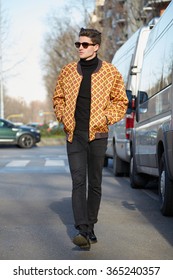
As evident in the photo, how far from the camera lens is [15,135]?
33.4 m

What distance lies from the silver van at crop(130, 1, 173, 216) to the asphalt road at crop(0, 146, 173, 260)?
38 centimetres

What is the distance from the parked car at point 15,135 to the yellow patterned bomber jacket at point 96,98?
87.0 ft

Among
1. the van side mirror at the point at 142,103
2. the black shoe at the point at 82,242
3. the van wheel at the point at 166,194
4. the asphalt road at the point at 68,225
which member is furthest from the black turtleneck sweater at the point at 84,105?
the van side mirror at the point at 142,103

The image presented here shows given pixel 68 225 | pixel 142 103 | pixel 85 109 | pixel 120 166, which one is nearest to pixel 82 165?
pixel 85 109

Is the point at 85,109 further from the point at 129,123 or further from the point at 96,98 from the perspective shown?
the point at 129,123

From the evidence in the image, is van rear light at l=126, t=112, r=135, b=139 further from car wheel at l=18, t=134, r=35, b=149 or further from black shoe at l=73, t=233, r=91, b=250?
car wheel at l=18, t=134, r=35, b=149

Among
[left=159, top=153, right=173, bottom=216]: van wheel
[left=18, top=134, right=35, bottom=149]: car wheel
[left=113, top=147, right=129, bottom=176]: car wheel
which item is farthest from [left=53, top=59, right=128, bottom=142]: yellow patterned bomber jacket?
[left=18, top=134, right=35, bottom=149]: car wheel

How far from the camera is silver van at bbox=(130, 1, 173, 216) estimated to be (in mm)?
8680

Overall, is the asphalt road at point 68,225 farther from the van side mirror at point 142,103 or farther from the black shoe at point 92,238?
the van side mirror at point 142,103

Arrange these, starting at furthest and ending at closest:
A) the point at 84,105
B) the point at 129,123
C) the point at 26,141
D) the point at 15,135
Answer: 1. the point at 26,141
2. the point at 15,135
3. the point at 129,123
4. the point at 84,105

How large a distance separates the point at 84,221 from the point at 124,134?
Result: 25.1 feet

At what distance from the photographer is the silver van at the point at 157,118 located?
868cm

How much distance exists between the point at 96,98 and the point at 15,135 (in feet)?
88.7
